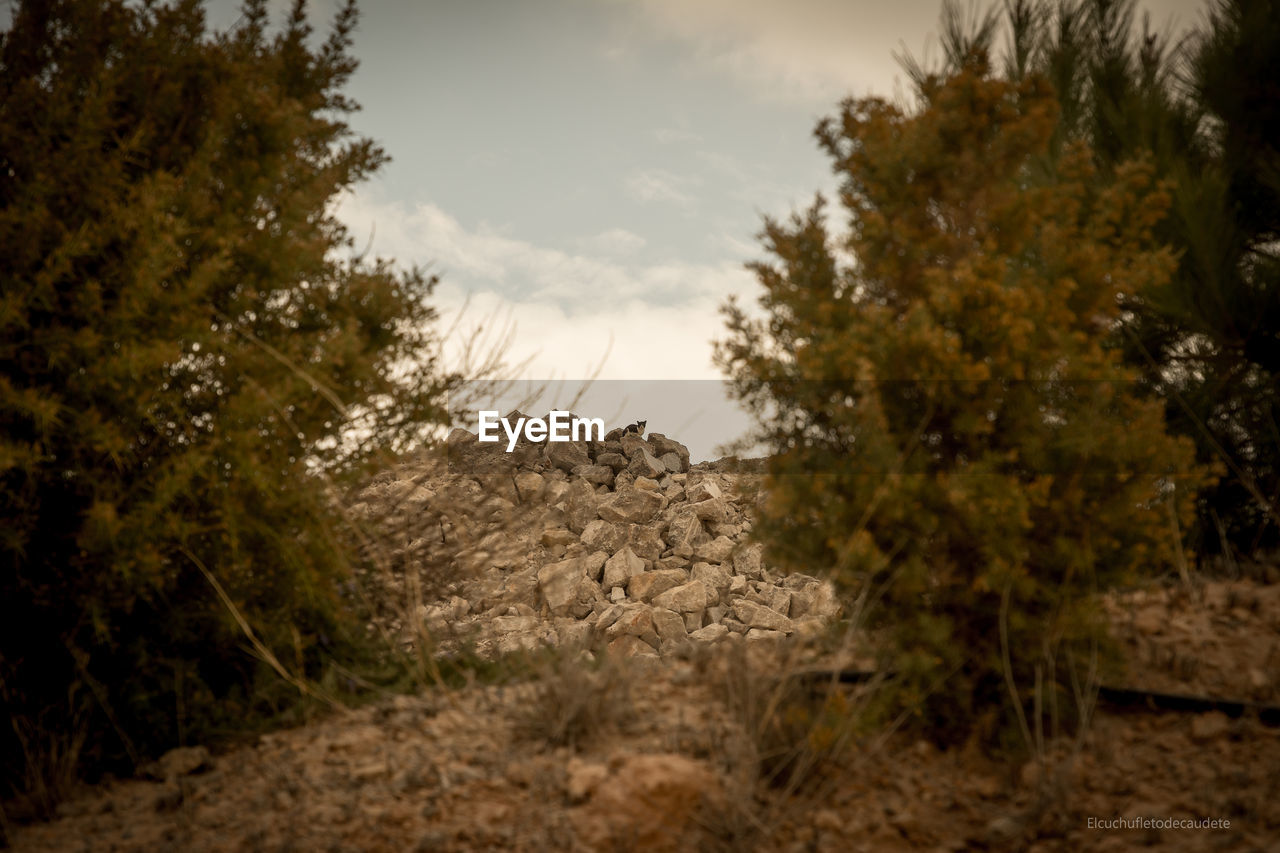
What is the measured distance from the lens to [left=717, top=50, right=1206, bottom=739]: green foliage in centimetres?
411

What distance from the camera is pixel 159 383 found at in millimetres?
5109

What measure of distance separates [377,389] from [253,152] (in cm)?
162

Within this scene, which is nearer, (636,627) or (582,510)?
(636,627)

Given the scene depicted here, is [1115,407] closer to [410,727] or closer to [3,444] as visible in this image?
[410,727]

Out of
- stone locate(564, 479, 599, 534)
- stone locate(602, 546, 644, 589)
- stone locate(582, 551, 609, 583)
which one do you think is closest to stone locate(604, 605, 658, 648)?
stone locate(602, 546, 644, 589)

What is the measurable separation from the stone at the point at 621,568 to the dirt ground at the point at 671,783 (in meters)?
8.17

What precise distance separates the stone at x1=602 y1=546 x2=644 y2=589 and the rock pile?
0.06 ft

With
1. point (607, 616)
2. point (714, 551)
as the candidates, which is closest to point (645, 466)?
point (714, 551)

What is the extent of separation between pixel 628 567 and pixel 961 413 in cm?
926

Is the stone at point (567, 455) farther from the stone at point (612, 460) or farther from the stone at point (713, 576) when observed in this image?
the stone at point (713, 576)

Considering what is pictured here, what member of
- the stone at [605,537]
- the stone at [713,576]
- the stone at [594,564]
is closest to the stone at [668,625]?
the stone at [713,576]

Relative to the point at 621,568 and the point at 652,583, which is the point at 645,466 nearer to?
the point at 621,568

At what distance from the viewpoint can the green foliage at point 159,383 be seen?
489cm

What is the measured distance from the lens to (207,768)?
187 inches
